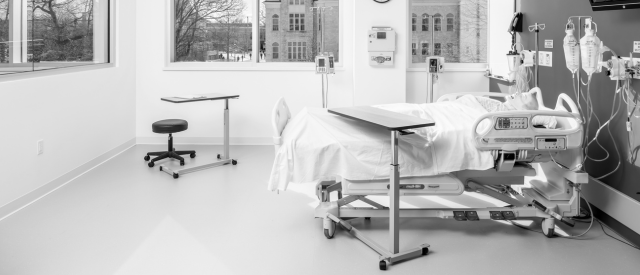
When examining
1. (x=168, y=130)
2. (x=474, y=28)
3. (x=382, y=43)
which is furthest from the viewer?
(x=474, y=28)

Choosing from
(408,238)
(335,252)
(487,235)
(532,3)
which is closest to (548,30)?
(532,3)

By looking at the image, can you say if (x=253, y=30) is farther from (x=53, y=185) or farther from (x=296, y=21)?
(x=53, y=185)

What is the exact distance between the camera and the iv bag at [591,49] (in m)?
3.14

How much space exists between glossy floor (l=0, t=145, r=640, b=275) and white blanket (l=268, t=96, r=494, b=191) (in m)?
0.40

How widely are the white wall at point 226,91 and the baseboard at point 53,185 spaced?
72cm

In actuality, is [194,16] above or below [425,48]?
above

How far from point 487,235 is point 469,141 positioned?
0.59m

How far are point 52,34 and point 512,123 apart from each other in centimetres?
388

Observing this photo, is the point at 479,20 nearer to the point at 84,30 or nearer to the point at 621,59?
the point at 621,59

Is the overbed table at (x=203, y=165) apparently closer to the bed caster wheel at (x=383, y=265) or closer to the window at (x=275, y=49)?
the window at (x=275, y=49)

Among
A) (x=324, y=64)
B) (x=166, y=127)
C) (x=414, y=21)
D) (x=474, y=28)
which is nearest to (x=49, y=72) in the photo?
(x=166, y=127)

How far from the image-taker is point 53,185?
4418mm

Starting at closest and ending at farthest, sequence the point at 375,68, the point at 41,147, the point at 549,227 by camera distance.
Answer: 1. the point at 549,227
2. the point at 41,147
3. the point at 375,68

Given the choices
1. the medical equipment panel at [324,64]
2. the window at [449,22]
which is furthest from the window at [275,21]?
the window at [449,22]
